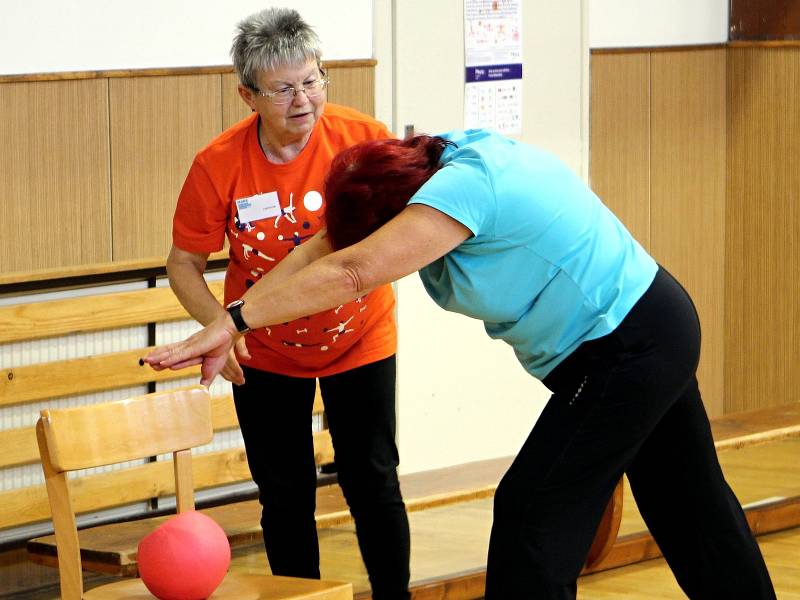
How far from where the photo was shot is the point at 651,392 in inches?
98.3

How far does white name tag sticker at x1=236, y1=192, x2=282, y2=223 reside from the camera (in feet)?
9.75

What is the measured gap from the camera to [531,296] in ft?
8.02

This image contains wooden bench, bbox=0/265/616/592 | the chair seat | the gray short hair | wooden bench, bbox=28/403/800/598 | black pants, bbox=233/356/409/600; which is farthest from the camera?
wooden bench, bbox=0/265/616/592

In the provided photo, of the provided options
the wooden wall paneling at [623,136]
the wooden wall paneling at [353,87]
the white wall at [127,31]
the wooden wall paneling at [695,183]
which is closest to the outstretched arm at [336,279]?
the white wall at [127,31]

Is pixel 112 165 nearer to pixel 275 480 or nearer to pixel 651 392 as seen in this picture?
pixel 275 480

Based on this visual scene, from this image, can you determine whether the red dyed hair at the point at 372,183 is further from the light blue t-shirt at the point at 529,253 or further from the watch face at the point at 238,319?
the watch face at the point at 238,319

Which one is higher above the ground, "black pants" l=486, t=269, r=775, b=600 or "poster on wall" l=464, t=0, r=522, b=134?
"poster on wall" l=464, t=0, r=522, b=134

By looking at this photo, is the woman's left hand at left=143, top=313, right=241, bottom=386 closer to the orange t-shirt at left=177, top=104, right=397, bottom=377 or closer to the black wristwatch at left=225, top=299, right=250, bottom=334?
the black wristwatch at left=225, top=299, right=250, bottom=334

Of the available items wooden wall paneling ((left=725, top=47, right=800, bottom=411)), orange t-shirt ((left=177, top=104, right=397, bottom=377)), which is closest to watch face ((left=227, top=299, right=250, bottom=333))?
orange t-shirt ((left=177, top=104, right=397, bottom=377))

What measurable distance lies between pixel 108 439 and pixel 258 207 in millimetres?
570

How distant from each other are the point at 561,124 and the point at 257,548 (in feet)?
6.12

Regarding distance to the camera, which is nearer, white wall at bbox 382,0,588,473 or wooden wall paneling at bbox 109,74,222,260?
wooden wall paneling at bbox 109,74,222,260

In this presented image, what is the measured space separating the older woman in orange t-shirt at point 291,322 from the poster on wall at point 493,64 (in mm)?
1848

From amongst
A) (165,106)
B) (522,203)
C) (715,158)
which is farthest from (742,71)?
(522,203)
